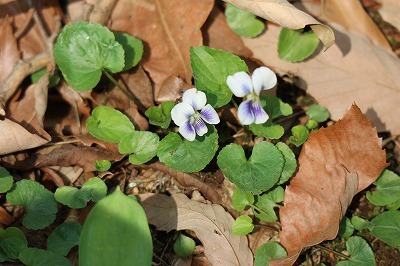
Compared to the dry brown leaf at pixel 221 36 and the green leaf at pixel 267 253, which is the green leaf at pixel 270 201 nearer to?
the green leaf at pixel 267 253

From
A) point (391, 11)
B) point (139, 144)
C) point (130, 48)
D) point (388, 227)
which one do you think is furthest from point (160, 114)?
point (391, 11)

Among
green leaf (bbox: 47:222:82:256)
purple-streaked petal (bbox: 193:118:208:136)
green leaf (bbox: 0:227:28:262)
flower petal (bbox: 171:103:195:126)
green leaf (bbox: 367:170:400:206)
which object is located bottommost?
green leaf (bbox: 0:227:28:262)

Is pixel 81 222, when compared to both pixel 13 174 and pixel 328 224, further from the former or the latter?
pixel 328 224

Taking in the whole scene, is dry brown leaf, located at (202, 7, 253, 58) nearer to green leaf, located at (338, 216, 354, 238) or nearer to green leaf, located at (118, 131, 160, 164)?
green leaf, located at (118, 131, 160, 164)

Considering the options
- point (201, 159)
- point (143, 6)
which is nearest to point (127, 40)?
point (143, 6)

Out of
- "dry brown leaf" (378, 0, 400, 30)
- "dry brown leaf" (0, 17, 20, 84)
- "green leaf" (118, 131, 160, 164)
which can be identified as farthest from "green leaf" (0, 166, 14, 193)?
"dry brown leaf" (378, 0, 400, 30)

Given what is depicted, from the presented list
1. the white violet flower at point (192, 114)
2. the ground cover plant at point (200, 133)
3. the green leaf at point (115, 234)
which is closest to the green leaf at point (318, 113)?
the ground cover plant at point (200, 133)

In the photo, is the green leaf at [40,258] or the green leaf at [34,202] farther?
the green leaf at [34,202]
